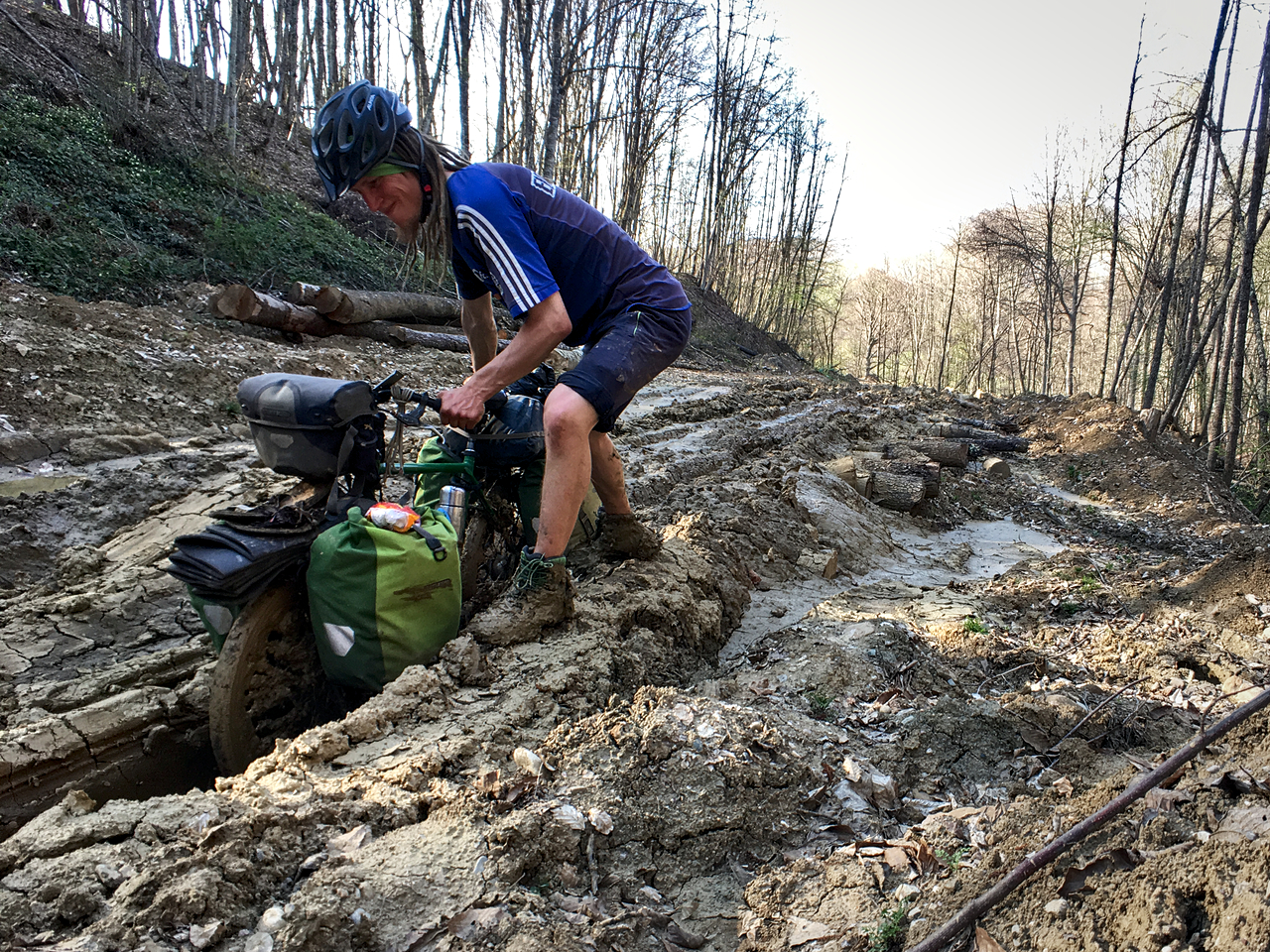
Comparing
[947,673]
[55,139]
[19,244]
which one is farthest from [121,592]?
[55,139]

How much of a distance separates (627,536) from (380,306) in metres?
8.16

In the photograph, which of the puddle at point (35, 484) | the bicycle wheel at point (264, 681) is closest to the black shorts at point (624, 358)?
the bicycle wheel at point (264, 681)

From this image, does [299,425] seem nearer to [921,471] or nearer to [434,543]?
[434,543]

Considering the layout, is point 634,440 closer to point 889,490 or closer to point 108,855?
point 889,490

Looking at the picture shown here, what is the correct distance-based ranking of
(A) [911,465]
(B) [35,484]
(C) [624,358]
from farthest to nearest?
(A) [911,465] → (B) [35,484] → (C) [624,358]

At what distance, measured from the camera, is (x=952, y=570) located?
218 inches

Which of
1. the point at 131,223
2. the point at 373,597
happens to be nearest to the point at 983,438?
the point at 373,597

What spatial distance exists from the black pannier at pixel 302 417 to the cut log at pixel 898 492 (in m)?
5.50

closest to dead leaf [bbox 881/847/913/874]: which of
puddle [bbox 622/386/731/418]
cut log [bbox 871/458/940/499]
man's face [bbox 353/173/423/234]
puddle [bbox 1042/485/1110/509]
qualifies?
man's face [bbox 353/173/423/234]

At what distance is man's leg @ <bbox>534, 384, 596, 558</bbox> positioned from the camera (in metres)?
2.52

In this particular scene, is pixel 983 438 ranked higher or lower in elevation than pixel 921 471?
higher

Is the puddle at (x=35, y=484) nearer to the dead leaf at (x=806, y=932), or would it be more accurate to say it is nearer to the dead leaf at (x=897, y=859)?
the dead leaf at (x=806, y=932)

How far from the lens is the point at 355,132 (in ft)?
7.48

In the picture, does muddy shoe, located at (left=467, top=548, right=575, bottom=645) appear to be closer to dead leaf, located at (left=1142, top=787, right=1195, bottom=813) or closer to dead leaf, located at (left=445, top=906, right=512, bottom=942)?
dead leaf, located at (left=445, top=906, right=512, bottom=942)
